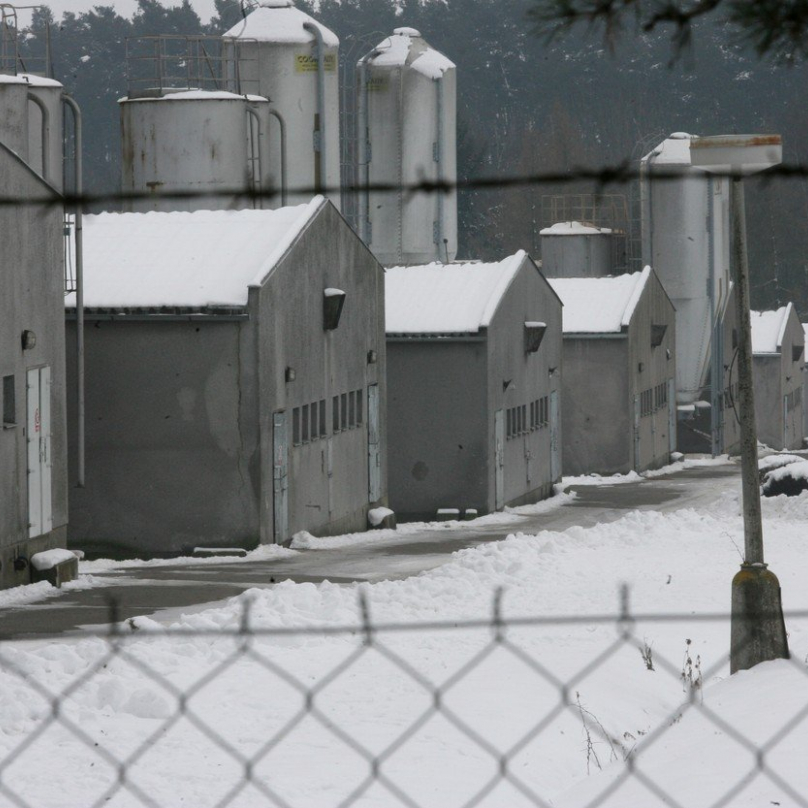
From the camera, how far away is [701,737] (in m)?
8.92

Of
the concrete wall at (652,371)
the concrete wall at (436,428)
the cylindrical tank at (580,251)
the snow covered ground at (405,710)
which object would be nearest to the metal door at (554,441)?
the concrete wall at (652,371)

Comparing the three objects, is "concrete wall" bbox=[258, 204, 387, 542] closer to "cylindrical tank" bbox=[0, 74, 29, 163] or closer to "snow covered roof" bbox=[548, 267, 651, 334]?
"cylindrical tank" bbox=[0, 74, 29, 163]

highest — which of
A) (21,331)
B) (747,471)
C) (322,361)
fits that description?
(21,331)

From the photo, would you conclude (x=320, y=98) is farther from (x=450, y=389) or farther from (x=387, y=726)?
(x=387, y=726)

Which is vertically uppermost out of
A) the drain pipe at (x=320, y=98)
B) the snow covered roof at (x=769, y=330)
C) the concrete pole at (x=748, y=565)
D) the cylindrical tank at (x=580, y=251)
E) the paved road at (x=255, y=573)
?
the drain pipe at (x=320, y=98)

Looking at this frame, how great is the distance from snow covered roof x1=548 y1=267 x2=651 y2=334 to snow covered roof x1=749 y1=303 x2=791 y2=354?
559 inches

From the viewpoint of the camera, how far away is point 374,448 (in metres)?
28.5

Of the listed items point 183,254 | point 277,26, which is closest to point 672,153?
point 277,26

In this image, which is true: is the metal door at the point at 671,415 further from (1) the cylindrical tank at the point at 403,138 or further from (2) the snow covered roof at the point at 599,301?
(1) the cylindrical tank at the point at 403,138

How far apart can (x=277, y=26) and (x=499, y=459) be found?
1046 cm

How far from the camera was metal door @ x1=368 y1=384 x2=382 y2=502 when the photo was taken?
28375 millimetres

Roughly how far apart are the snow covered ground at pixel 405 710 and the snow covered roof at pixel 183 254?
287 inches

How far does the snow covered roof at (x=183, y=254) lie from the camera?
22.5 metres

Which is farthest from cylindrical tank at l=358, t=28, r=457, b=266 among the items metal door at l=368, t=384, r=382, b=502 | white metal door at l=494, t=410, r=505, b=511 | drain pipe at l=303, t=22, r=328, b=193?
metal door at l=368, t=384, r=382, b=502
